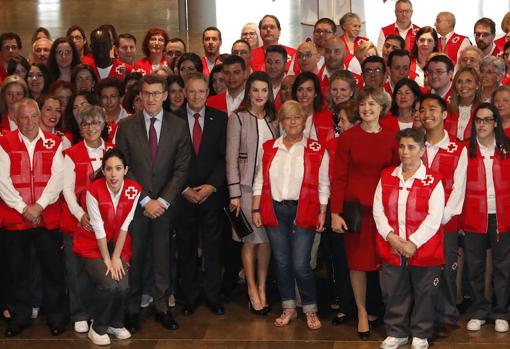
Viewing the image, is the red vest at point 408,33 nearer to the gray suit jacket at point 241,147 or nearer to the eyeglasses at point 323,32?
the eyeglasses at point 323,32

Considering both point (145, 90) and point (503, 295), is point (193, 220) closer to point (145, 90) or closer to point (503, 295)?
point (145, 90)

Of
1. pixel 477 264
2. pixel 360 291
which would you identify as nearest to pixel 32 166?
pixel 360 291

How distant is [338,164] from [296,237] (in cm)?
64

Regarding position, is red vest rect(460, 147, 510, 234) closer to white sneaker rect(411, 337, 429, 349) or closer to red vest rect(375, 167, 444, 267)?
red vest rect(375, 167, 444, 267)

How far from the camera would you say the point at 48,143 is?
7809mm

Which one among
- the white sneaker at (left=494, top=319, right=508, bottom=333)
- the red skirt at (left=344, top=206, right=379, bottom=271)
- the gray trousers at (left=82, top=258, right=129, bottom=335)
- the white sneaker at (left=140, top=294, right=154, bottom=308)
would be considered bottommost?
the white sneaker at (left=494, top=319, right=508, bottom=333)

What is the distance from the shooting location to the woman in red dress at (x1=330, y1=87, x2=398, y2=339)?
748 cm

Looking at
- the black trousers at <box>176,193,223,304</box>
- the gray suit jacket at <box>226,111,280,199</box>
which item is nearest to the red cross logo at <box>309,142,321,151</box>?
the gray suit jacket at <box>226,111,280,199</box>

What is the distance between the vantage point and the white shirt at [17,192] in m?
7.73

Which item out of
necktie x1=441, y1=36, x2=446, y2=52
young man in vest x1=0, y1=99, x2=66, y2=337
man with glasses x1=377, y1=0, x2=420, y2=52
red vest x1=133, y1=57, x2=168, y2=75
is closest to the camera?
young man in vest x1=0, y1=99, x2=66, y2=337

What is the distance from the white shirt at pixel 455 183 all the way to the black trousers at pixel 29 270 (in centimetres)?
276

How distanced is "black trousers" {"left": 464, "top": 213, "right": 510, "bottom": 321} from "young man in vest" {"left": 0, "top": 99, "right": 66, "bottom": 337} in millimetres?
2948

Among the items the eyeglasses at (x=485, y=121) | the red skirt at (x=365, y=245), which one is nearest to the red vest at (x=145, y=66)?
the red skirt at (x=365, y=245)

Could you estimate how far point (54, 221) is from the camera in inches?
310
